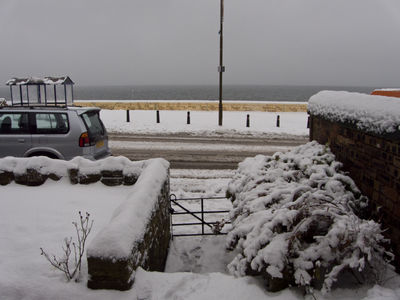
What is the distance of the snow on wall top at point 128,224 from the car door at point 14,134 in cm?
488

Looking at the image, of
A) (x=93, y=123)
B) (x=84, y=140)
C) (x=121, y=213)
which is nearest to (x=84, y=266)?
(x=121, y=213)

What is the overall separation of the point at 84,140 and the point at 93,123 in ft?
2.19

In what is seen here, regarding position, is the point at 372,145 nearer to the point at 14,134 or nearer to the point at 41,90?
the point at 14,134

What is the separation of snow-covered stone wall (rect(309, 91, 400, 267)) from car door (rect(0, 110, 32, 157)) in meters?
6.69

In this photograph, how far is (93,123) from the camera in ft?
29.9

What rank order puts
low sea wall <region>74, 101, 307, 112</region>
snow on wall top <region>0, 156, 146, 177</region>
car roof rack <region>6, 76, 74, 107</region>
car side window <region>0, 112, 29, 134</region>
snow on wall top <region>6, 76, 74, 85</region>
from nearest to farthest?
snow on wall top <region>0, 156, 146, 177</region> < car side window <region>0, 112, 29, 134</region> < snow on wall top <region>6, 76, 74, 85</region> < car roof rack <region>6, 76, 74, 107</region> < low sea wall <region>74, 101, 307, 112</region>

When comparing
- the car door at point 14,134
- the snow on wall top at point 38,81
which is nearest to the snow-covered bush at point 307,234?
the car door at point 14,134

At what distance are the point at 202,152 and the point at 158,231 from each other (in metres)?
9.55

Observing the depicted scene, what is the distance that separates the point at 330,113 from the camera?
17.0 ft

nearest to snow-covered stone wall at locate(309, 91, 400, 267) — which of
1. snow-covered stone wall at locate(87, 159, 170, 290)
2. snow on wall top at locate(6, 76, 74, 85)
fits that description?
snow-covered stone wall at locate(87, 159, 170, 290)

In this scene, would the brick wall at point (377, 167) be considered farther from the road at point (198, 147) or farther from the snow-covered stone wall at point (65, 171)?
the road at point (198, 147)

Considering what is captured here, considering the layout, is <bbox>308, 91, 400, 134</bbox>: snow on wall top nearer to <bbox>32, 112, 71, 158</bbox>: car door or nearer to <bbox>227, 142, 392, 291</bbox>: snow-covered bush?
<bbox>227, 142, 392, 291</bbox>: snow-covered bush

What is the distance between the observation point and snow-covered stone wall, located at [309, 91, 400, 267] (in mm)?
3584

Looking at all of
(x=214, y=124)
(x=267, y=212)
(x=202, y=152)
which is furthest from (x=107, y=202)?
(x=214, y=124)
